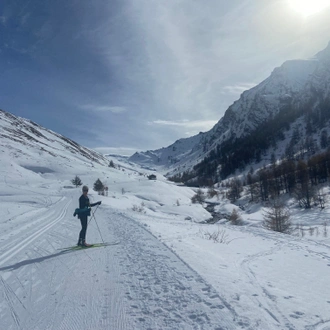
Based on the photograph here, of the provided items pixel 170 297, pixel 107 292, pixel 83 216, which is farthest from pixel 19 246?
pixel 170 297

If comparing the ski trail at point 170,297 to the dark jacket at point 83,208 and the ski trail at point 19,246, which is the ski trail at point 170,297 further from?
the ski trail at point 19,246

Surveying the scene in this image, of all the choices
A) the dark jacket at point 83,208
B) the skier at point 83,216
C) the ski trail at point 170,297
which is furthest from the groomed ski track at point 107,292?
the dark jacket at point 83,208

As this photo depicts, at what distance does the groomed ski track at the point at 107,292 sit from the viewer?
423 cm

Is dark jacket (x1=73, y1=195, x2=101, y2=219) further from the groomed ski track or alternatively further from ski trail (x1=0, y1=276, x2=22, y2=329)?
ski trail (x1=0, y1=276, x2=22, y2=329)

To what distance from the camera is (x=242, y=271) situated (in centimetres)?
687

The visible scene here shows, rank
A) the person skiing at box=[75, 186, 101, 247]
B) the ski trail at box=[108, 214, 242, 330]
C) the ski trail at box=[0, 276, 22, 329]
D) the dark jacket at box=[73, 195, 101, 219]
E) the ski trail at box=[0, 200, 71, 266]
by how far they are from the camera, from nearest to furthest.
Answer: the ski trail at box=[108, 214, 242, 330]
the ski trail at box=[0, 276, 22, 329]
the ski trail at box=[0, 200, 71, 266]
the person skiing at box=[75, 186, 101, 247]
the dark jacket at box=[73, 195, 101, 219]

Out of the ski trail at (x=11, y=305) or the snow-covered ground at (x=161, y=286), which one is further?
the ski trail at (x=11, y=305)

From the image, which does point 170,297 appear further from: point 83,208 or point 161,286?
point 83,208

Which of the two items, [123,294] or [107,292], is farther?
[107,292]

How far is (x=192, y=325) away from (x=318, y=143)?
180424 mm

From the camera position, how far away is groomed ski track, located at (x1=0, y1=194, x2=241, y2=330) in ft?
13.9

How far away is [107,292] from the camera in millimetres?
5387

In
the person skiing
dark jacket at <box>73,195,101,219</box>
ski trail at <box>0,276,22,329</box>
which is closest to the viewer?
ski trail at <box>0,276,22,329</box>

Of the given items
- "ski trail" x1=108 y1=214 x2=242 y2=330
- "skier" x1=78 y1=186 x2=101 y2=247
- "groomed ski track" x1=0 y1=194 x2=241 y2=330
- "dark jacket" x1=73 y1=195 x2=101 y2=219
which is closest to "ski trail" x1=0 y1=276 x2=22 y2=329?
"groomed ski track" x1=0 y1=194 x2=241 y2=330
